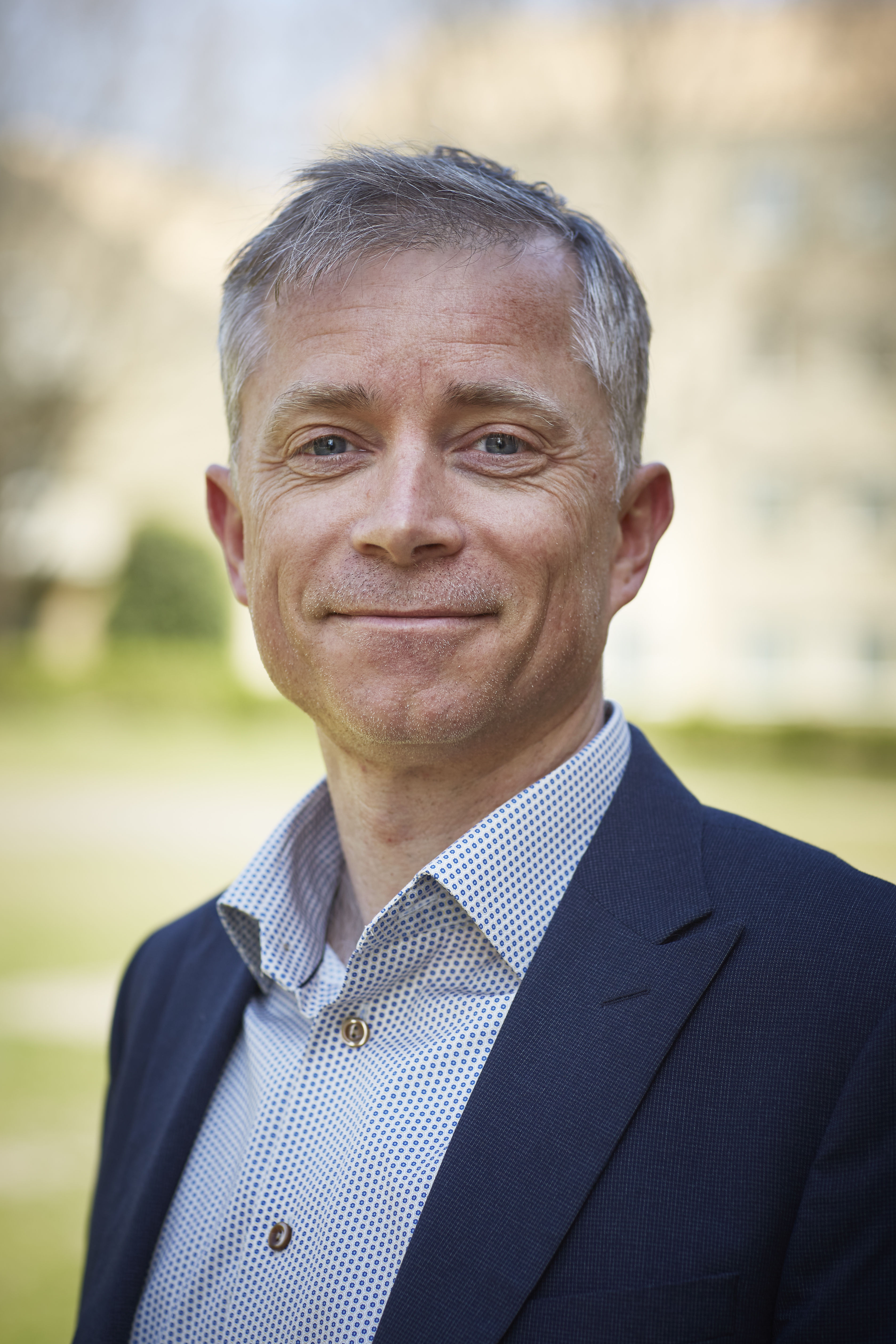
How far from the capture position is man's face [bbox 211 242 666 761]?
1.59 m

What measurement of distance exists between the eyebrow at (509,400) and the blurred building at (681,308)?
84 cm

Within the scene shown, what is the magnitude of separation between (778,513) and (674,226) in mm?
12004

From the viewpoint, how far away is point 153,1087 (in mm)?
1902

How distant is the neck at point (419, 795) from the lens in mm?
1696

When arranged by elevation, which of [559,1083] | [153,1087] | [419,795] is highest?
[419,795]

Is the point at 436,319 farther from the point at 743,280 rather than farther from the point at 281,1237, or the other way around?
the point at 743,280

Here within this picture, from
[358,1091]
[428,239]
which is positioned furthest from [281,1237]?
[428,239]

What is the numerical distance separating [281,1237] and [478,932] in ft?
1.58

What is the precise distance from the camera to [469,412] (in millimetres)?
1621

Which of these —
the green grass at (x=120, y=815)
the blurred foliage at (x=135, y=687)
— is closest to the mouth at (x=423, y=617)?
the green grass at (x=120, y=815)

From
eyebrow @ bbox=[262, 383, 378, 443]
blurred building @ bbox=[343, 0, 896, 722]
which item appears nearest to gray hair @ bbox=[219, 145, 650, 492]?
eyebrow @ bbox=[262, 383, 378, 443]

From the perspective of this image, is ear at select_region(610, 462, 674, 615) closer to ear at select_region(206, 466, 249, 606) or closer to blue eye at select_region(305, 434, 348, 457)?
blue eye at select_region(305, 434, 348, 457)

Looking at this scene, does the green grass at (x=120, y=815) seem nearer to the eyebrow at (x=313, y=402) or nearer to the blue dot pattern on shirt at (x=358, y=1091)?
the blue dot pattern on shirt at (x=358, y=1091)

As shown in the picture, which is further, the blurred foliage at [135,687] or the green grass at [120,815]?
the blurred foliage at [135,687]
